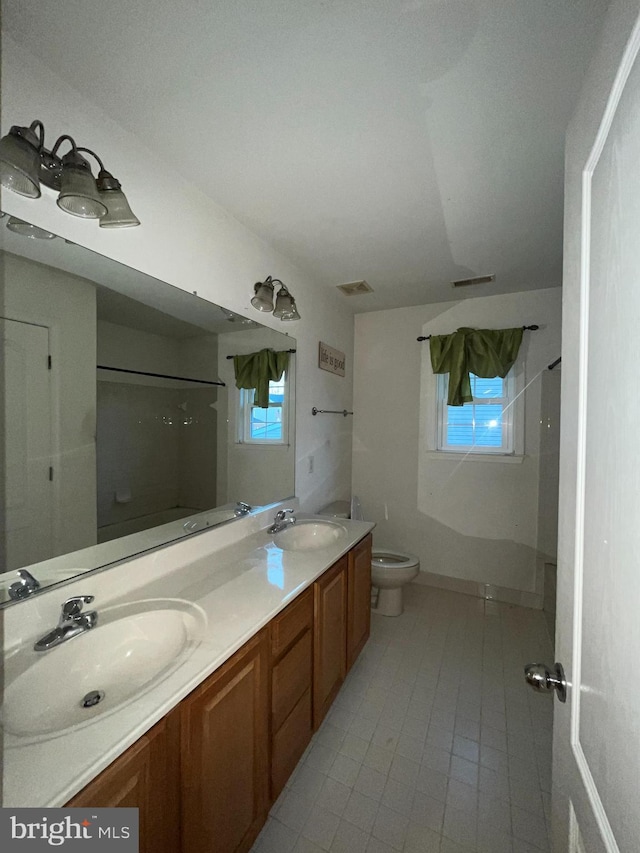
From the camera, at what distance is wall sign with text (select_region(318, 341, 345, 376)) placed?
2.54m

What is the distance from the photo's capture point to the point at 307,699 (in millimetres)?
1351

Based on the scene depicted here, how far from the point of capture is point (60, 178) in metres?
0.90

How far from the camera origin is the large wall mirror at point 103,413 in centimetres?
93

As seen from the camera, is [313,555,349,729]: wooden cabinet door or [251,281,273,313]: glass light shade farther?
[251,281,273,313]: glass light shade

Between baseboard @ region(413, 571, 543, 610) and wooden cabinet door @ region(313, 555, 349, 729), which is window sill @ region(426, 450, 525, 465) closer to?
baseboard @ region(413, 571, 543, 610)

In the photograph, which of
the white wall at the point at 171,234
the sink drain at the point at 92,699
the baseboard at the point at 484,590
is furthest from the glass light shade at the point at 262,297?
the baseboard at the point at 484,590

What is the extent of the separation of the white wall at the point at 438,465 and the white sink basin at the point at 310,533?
4.13 ft

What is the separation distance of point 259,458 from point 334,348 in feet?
4.17

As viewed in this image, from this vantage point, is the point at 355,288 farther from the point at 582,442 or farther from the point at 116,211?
the point at 582,442

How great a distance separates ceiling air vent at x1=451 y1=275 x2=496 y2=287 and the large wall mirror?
1.64m

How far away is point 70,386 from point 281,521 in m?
1.25

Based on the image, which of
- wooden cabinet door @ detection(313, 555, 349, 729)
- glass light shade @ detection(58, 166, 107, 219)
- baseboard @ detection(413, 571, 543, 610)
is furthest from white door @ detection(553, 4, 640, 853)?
baseboard @ detection(413, 571, 543, 610)

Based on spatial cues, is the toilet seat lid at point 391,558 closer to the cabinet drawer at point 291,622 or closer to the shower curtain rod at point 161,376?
the cabinet drawer at point 291,622

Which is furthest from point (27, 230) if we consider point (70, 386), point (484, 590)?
point (484, 590)
